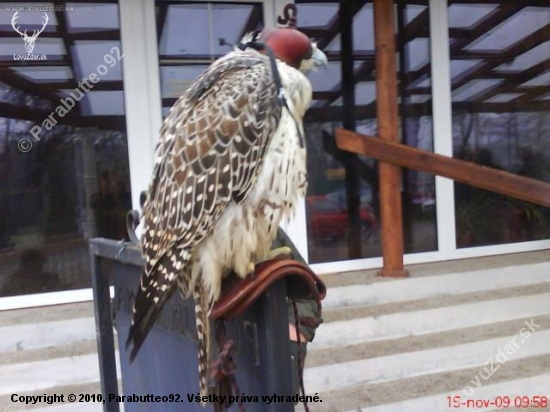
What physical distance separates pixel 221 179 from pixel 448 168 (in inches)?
115

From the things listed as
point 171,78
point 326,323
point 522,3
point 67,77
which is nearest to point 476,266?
point 326,323

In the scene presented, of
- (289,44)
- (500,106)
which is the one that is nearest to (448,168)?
(500,106)

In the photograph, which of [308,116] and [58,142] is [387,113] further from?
[58,142]

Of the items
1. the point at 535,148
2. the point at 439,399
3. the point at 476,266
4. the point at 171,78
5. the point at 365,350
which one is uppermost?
the point at 171,78

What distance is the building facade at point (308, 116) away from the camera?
3.69 metres

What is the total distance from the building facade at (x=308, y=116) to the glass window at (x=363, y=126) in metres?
0.01

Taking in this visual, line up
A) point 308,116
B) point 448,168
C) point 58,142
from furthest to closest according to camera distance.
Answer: point 308,116 → point 448,168 → point 58,142

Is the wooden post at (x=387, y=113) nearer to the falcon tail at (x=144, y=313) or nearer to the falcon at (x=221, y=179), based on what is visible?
the falcon at (x=221, y=179)

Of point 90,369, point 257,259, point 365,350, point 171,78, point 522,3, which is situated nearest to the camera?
point 257,259

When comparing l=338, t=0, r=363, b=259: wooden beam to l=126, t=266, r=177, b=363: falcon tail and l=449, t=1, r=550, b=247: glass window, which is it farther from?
l=126, t=266, r=177, b=363: falcon tail

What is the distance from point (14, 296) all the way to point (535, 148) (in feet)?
14.2

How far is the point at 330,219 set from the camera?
4293mm

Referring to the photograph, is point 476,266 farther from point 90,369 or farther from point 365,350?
point 90,369

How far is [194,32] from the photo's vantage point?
3957 millimetres
